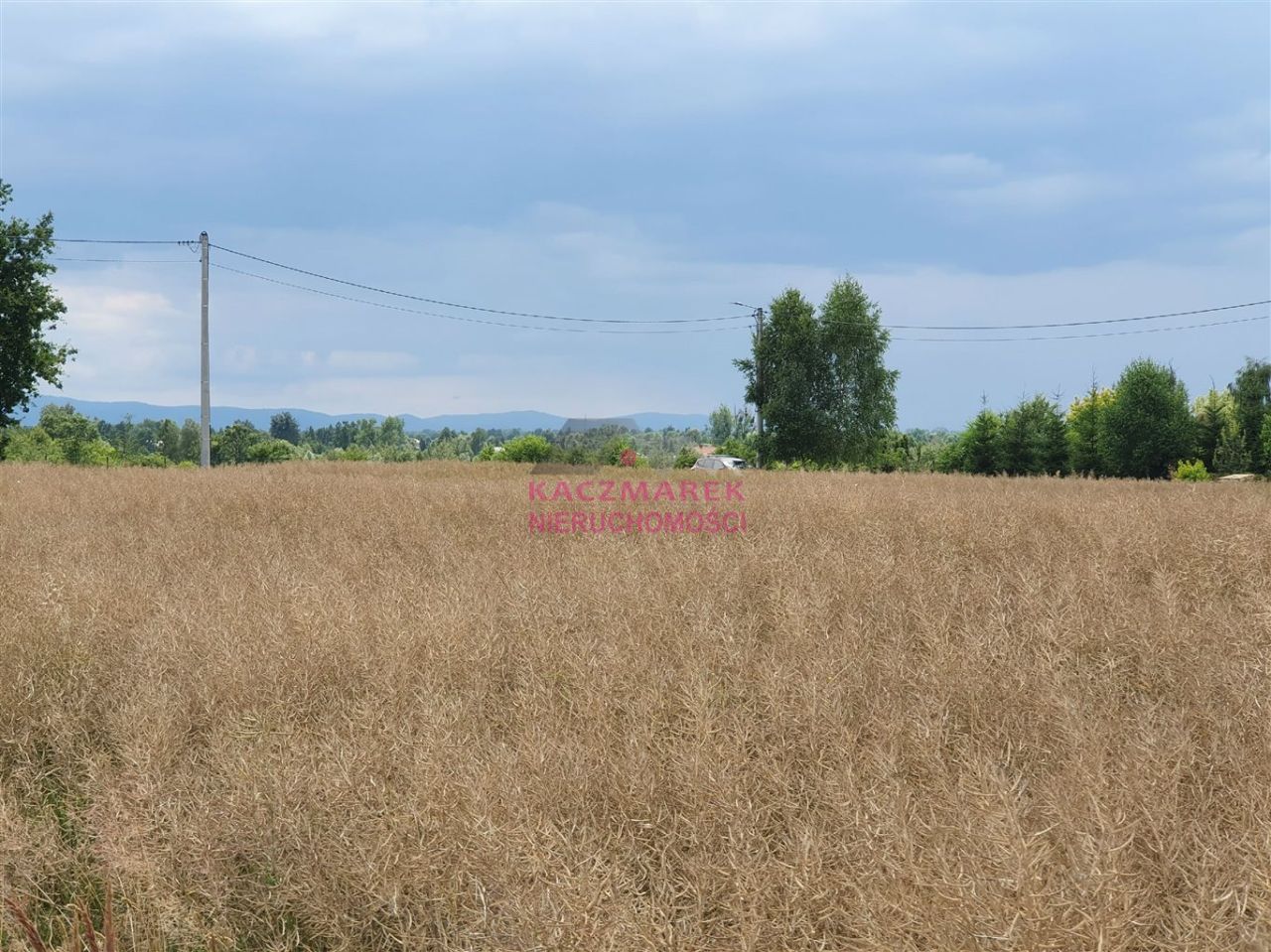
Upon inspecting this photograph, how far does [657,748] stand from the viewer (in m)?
3.43

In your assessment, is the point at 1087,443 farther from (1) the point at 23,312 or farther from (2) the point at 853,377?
(1) the point at 23,312

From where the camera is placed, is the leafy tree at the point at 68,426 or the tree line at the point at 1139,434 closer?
the tree line at the point at 1139,434

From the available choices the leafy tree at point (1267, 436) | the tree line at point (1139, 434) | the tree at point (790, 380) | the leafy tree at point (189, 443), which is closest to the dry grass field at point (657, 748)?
the tree line at point (1139, 434)

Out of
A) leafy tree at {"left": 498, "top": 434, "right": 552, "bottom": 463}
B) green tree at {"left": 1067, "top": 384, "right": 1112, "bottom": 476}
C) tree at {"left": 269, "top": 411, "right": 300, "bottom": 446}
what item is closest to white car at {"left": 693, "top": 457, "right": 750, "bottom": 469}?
leafy tree at {"left": 498, "top": 434, "right": 552, "bottom": 463}

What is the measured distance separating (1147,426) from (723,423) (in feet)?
320

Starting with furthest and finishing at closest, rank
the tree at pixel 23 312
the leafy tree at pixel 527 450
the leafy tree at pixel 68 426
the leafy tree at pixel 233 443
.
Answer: the leafy tree at pixel 233 443 → the leafy tree at pixel 68 426 → the leafy tree at pixel 527 450 → the tree at pixel 23 312

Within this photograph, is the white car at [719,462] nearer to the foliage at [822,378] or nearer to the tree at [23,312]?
the foliage at [822,378]

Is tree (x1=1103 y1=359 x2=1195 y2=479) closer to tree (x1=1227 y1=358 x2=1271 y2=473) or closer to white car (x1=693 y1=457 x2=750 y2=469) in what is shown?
tree (x1=1227 y1=358 x2=1271 y2=473)

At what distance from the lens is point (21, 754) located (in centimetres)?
443

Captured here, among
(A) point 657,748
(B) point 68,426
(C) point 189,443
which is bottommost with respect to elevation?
(A) point 657,748

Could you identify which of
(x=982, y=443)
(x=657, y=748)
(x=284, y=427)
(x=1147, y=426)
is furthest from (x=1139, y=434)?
(x=284, y=427)

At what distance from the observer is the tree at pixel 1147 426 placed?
34.9 m

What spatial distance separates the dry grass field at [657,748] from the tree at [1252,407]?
109 ft

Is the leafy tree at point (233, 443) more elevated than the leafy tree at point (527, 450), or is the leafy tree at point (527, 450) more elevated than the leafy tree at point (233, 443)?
the leafy tree at point (233, 443)
